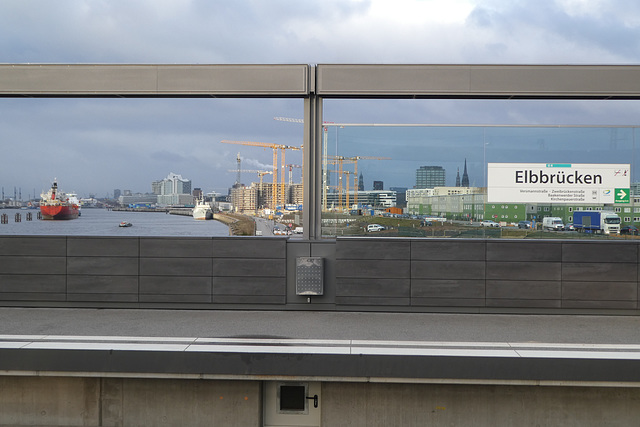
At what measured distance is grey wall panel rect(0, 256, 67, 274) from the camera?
29.7 ft

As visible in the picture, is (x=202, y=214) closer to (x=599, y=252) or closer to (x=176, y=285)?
(x=176, y=285)

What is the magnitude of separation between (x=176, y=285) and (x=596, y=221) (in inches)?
245

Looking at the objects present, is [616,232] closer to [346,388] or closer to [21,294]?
[346,388]

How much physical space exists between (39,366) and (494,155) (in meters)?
6.53

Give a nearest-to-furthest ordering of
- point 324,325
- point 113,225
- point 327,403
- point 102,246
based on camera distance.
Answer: point 327,403 < point 324,325 < point 102,246 < point 113,225

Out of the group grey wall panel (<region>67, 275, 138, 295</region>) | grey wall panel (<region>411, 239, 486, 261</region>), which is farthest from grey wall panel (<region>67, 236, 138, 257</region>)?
grey wall panel (<region>411, 239, 486, 261</region>)

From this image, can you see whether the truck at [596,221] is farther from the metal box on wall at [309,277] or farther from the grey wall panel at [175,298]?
the grey wall panel at [175,298]

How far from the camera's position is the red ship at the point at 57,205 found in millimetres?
9508

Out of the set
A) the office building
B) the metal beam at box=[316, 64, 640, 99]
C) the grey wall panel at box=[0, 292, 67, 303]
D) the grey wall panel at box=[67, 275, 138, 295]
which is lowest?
the grey wall panel at box=[0, 292, 67, 303]

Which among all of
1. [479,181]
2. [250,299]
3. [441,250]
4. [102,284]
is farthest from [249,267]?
[479,181]

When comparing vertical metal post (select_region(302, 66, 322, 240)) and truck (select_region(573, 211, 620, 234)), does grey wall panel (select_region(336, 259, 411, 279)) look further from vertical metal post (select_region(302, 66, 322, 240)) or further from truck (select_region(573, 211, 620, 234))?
truck (select_region(573, 211, 620, 234))

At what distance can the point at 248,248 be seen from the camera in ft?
29.3

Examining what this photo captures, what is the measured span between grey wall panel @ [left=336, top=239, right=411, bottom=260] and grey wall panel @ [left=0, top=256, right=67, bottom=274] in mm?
4109

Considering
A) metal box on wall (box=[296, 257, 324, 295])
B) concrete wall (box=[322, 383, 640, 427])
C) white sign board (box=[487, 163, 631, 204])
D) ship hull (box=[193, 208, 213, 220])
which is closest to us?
concrete wall (box=[322, 383, 640, 427])
